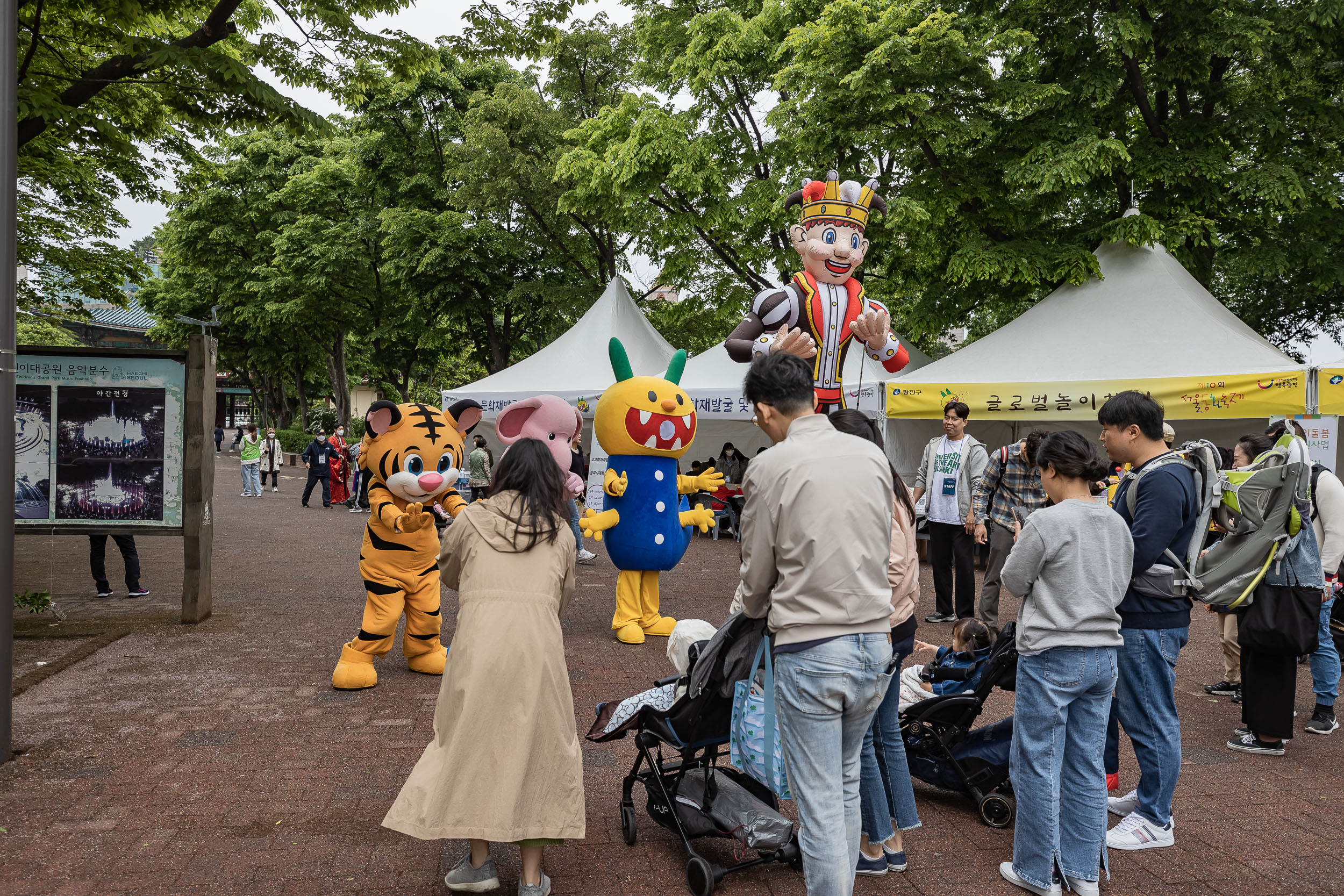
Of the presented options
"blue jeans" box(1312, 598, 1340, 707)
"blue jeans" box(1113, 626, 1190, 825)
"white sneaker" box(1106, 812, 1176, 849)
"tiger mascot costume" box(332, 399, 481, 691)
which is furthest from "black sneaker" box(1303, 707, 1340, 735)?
"tiger mascot costume" box(332, 399, 481, 691)

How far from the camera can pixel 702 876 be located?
3275 mm

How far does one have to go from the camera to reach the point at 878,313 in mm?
6699

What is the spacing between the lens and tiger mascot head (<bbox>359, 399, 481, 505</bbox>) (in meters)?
5.73

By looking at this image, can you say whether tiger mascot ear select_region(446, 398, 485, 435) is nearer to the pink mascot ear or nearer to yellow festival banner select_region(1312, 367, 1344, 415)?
the pink mascot ear

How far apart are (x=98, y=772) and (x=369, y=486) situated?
222cm

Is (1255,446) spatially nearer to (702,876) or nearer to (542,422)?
(702,876)

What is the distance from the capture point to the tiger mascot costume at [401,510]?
5750mm

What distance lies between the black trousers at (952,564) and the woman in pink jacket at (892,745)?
449 cm

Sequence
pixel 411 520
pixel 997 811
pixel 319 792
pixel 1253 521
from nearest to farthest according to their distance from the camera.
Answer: pixel 997 811
pixel 319 792
pixel 1253 521
pixel 411 520

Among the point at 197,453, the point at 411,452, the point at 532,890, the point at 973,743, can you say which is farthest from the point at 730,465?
the point at 532,890

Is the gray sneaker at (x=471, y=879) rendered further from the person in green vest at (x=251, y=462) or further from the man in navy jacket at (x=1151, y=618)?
the person in green vest at (x=251, y=462)

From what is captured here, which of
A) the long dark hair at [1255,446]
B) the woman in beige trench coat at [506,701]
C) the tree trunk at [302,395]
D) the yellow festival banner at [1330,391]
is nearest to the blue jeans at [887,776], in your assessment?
the woman in beige trench coat at [506,701]

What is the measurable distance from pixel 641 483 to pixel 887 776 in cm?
390

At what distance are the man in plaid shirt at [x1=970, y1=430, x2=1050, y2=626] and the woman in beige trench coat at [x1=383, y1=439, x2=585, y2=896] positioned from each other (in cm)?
464
